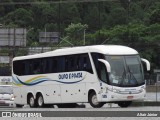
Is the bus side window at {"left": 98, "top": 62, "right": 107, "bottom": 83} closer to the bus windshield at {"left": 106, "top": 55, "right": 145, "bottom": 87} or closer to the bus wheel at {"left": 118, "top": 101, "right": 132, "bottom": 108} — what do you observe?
the bus windshield at {"left": 106, "top": 55, "right": 145, "bottom": 87}

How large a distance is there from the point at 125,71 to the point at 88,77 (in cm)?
210

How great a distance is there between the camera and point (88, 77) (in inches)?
1189

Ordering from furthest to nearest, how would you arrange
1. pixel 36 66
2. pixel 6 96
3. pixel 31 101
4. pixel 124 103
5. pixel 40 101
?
pixel 6 96
pixel 36 66
pixel 31 101
pixel 40 101
pixel 124 103

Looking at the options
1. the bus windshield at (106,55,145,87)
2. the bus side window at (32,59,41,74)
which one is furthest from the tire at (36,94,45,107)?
the bus windshield at (106,55,145,87)

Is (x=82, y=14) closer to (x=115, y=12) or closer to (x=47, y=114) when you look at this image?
(x=115, y=12)

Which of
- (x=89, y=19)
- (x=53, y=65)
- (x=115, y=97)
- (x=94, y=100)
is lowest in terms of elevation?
(x=94, y=100)

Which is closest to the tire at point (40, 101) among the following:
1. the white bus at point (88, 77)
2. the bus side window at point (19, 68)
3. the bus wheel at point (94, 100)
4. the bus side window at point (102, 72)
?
the white bus at point (88, 77)

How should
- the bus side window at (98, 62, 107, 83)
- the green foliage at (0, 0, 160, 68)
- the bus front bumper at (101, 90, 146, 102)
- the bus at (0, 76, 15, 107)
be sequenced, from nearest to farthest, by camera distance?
the bus front bumper at (101, 90, 146, 102) < the bus side window at (98, 62, 107, 83) < the bus at (0, 76, 15, 107) < the green foliage at (0, 0, 160, 68)

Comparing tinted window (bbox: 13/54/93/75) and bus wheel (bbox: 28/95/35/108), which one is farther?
bus wheel (bbox: 28/95/35/108)

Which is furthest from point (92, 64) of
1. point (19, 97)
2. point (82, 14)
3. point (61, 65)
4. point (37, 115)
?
point (82, 14)

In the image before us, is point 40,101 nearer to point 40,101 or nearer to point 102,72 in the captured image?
point 40,101

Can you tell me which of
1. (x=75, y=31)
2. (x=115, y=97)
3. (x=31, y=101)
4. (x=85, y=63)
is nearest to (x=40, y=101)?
(x=31, y=101)

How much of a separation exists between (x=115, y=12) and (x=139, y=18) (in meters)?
5.90

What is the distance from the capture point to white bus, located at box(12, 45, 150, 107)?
1145 inches
